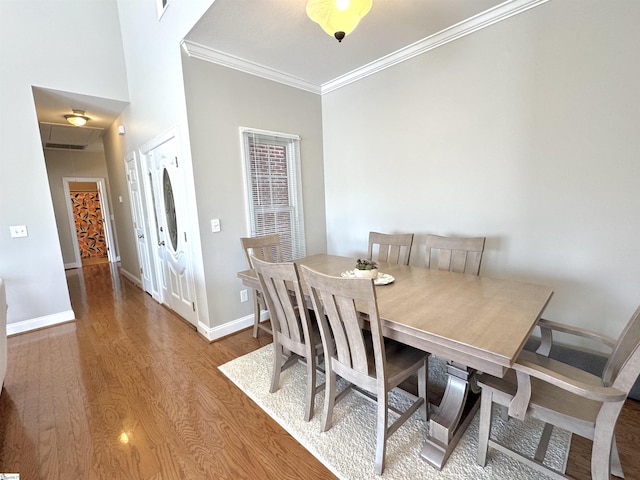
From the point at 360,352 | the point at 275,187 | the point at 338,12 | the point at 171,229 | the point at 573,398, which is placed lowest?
the point at 573,398

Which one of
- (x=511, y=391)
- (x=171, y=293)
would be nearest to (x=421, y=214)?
(x=511, y=391)

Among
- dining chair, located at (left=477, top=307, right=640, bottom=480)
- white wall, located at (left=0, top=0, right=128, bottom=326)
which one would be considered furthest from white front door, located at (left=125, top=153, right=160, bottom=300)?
dining chair, located at (left=477, top=307, right=640, bottom=480)

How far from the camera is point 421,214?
9.26 ft

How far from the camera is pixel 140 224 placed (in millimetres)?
4098

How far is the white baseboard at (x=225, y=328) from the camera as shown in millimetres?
2781

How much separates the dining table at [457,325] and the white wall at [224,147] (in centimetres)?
137

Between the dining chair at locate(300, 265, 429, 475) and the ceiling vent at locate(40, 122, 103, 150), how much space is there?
207 inches

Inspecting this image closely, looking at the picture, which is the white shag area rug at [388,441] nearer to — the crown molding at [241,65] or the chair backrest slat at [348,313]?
the chair backrest slat at [348,313]

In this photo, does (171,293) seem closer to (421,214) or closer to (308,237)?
(308,237)

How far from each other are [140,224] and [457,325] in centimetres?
432

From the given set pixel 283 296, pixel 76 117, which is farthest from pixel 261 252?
pixel 76 117

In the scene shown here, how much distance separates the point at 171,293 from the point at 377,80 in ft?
11.3

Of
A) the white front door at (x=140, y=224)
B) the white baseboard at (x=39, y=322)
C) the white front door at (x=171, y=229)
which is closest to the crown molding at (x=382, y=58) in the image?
the white front door at (x=171, y=229)

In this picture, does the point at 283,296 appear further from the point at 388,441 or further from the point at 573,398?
the point at 573,398
